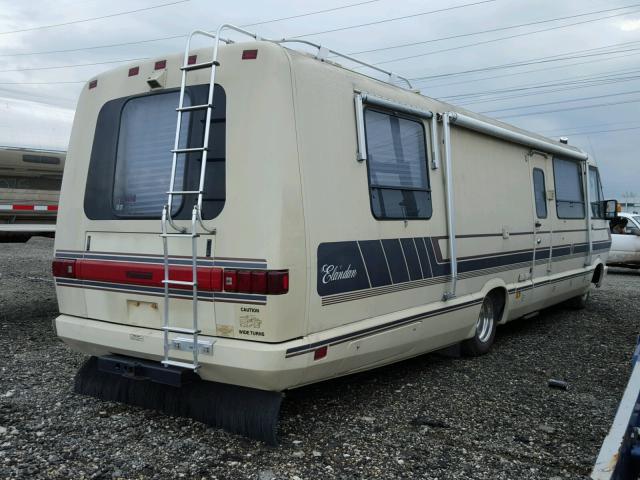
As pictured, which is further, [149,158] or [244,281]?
[149,158]

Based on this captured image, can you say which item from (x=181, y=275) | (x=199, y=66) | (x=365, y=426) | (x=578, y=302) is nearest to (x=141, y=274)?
(x=181, y=275)

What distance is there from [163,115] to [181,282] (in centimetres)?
128

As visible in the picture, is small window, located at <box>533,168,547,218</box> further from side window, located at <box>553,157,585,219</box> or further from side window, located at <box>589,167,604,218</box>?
side window, located at <box>589,167,604,218</box>

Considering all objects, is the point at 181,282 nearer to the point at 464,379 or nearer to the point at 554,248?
the point at 464,379

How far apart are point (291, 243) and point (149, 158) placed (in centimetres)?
137

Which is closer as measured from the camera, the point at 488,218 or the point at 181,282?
the point at 181,282

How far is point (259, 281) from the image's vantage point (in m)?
3.78

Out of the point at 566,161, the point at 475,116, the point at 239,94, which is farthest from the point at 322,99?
the point at 566,161

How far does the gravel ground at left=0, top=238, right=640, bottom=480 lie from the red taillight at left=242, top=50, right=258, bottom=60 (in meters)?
2.57

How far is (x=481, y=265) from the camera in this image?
20.2ft

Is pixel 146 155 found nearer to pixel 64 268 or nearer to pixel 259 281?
pixel 64 268

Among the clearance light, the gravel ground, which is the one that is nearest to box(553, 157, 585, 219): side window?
the gravel ground

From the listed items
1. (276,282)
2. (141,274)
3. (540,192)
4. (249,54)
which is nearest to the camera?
(276,282)

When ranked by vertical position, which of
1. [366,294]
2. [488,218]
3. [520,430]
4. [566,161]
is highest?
[566,161]
